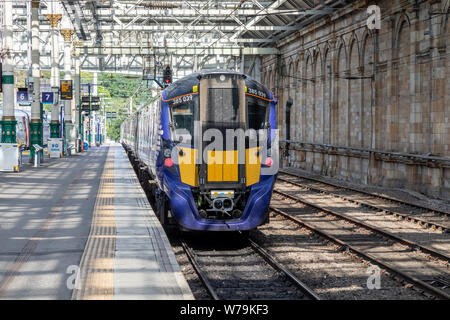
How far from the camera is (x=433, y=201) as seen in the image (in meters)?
20.3

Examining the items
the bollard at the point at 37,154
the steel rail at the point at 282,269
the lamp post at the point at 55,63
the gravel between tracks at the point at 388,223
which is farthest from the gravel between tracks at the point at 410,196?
the lamp post at the point at 55,63

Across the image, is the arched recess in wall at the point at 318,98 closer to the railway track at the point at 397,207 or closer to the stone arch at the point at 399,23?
the railway track at the point at 397,207

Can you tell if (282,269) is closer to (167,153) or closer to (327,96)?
(167,153)

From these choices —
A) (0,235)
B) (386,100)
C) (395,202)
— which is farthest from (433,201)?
(0,235)

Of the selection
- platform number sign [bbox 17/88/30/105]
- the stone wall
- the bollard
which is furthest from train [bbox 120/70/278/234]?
platform number sign [bbox 17/88/30/105]

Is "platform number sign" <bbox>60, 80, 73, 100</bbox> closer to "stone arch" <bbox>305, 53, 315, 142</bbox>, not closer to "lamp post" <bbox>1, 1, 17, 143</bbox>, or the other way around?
"lamp post" <bbox>1, 1, 17, 143</bbox>

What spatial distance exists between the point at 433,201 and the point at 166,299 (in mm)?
14337

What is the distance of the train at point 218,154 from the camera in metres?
12.3

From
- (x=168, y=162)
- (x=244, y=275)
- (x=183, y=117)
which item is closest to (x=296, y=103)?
(x=183, y=117)

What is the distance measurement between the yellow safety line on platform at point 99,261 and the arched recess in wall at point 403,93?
38.7 feet

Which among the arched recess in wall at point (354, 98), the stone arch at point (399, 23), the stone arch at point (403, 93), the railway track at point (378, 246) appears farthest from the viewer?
the arched recess in wall at point (354, 98)

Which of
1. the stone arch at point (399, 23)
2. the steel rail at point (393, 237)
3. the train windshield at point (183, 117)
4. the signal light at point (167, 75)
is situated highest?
the stone arch at point (399, 23)

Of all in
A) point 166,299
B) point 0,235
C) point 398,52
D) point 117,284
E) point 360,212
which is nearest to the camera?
point 166,299
